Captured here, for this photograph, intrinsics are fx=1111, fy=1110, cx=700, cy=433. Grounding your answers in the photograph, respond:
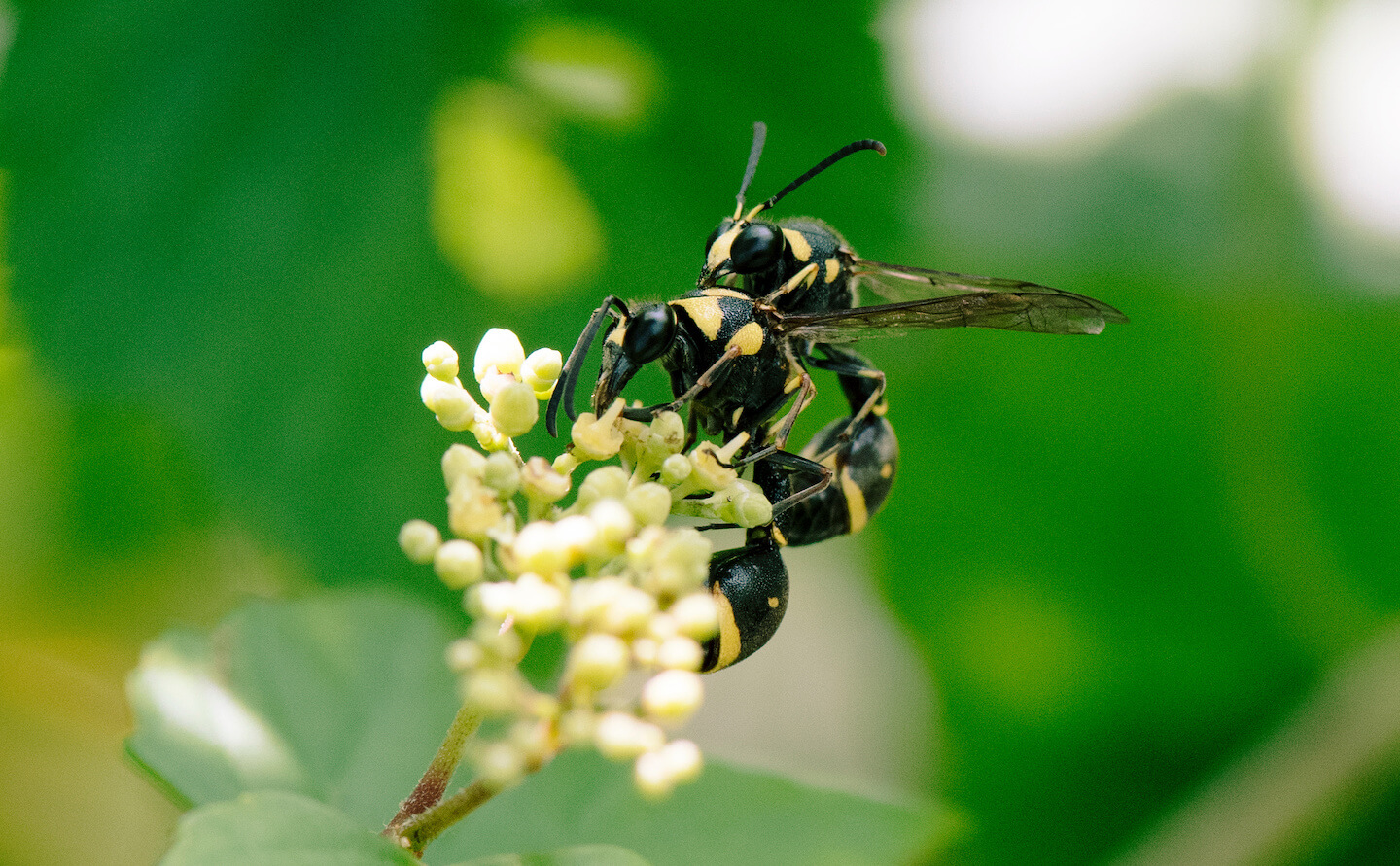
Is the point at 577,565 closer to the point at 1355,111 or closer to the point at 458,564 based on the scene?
the point at 458,564

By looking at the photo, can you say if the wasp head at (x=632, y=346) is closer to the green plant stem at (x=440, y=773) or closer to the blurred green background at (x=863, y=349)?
the green plant stem at (x=440, y=773)

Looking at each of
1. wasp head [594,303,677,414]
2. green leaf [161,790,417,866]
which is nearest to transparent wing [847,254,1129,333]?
wasp head [594,303,677,414]

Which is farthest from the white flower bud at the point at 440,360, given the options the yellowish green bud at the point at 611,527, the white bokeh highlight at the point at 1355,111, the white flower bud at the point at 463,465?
the white bokeh highlight at the point at 1355,111

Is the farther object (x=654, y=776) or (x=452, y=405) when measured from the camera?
(x=452, y=405)

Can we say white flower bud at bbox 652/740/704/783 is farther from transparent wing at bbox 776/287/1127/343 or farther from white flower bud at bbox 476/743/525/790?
transparent wing at bbox 776/287/1127/343

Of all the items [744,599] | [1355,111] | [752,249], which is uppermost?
[1355,111]

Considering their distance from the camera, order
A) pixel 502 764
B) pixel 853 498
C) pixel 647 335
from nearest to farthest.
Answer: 1. pixel 502 764
2. pixel 647 335
3. pixel 853 498

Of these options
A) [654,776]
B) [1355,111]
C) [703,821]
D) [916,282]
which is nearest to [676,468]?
[654,776]
